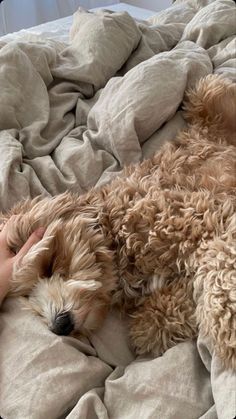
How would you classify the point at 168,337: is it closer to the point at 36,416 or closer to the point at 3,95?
the point at 36,416

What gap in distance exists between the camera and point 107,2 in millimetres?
4324

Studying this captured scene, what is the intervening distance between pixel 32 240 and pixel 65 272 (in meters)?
0.11

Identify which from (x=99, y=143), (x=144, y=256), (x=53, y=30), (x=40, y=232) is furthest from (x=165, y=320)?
(x=53, y=30)

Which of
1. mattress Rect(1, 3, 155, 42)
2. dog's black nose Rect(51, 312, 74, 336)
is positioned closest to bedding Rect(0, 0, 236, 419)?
dog's black nose Rect(51, 312, 74, 336)

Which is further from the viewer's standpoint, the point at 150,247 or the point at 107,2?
the point at 107,2

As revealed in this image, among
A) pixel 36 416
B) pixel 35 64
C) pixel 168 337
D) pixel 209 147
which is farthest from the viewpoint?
pixel 35 64

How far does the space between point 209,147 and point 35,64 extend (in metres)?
0.73

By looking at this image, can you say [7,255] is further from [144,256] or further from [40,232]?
[144,256]

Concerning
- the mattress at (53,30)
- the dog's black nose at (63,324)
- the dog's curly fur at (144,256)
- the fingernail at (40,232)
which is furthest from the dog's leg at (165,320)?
the mattress at (53,30)

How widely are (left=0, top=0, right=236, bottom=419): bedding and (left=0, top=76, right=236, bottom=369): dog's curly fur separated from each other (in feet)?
0.17

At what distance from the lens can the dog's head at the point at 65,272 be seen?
45.7 inches

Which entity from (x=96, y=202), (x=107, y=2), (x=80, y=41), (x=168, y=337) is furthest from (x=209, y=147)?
(x=107, y=2)

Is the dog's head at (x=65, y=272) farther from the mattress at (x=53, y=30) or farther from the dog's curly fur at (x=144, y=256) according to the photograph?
the mattress at (x=53, y=30)

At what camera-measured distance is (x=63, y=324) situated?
3.74 feet
